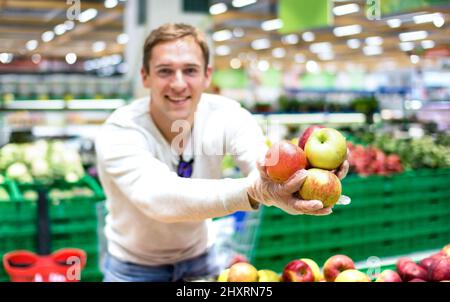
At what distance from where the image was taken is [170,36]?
1.86m

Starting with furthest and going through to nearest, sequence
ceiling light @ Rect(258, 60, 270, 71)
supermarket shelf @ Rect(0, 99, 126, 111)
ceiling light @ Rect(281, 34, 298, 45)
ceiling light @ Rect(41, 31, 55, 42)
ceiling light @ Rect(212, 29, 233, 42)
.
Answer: ceiling light @ Rect(258, 60, 270, 71) < ceiling light @ Rect(281, 34, 298, 45) < ceiling light @ Rect(212, 29, 233, 42) < ceiling light @ Rect(41, 31, 55, 42) < supermarket shelf @ Rect(0, 99, 126, 111)

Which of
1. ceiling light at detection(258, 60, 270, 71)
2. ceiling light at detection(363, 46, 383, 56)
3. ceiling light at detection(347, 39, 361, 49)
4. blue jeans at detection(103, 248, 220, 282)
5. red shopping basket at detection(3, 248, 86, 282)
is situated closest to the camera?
blue jeans at detection(103, 248, 220, 282)

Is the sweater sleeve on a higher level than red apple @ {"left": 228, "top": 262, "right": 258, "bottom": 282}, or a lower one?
higher

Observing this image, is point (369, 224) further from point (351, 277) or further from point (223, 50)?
point (223, 50)

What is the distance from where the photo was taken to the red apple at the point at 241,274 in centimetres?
187

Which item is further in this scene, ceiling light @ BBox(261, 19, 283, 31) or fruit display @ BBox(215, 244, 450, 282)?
ceiling light @ BBox(261, 19, 283, 31)

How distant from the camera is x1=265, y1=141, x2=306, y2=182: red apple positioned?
4.45ft

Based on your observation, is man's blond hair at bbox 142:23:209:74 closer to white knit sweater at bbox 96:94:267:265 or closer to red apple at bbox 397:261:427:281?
white knit sweater at bbox 96:94:267:265

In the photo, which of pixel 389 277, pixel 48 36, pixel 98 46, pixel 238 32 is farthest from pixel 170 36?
pixel 98 46

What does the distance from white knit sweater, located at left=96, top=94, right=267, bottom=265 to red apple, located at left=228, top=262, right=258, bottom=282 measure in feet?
0.60

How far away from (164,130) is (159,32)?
11.5 inches

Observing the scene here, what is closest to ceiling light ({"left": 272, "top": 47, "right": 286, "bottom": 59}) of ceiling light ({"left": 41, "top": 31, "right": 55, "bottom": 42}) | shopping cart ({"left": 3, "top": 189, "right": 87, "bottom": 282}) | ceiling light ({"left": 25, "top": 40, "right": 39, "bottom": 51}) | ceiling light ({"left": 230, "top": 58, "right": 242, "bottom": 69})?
ceiling light ({"left": 230, "top": 58, "right": 242, "bottom": 69})

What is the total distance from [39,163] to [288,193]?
3.17 metres

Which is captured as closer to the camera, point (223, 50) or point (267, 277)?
point (267, 277)
